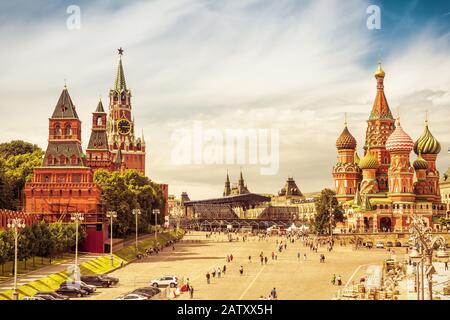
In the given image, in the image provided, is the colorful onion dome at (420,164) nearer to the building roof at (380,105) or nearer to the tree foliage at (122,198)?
the building roof at (380,105)

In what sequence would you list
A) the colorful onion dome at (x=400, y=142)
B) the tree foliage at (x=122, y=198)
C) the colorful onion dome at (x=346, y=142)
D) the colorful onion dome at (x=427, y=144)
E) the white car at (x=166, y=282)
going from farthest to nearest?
the colorful onion dome at (x=346, y=142), the colorful onion dome at (x=427, y=144), the colorful onion dome at (x=400, y=142), the tree foliage at (x=122, y=198), the white car at (x=166, y=282)

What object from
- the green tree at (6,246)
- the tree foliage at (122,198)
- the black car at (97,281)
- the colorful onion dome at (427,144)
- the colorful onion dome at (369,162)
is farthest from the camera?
the colorful onion dome at (427,144)

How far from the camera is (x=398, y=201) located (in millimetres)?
130000

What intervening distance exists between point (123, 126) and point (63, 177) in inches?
4010

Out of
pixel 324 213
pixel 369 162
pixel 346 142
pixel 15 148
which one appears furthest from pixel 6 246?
pixel 346 142

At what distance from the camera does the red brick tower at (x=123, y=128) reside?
18550cm

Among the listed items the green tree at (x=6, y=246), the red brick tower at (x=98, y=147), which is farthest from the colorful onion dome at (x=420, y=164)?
the green tree at (x=6, y=246)

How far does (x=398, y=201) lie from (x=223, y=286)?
275 ft

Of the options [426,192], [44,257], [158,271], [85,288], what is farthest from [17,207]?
[426,192]

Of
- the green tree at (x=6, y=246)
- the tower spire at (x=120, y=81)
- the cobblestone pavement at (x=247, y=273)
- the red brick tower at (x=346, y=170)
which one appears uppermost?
the tower spire at (x=120, y=81)

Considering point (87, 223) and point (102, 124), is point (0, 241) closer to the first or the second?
point (87, 223)

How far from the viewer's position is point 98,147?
132 metres
